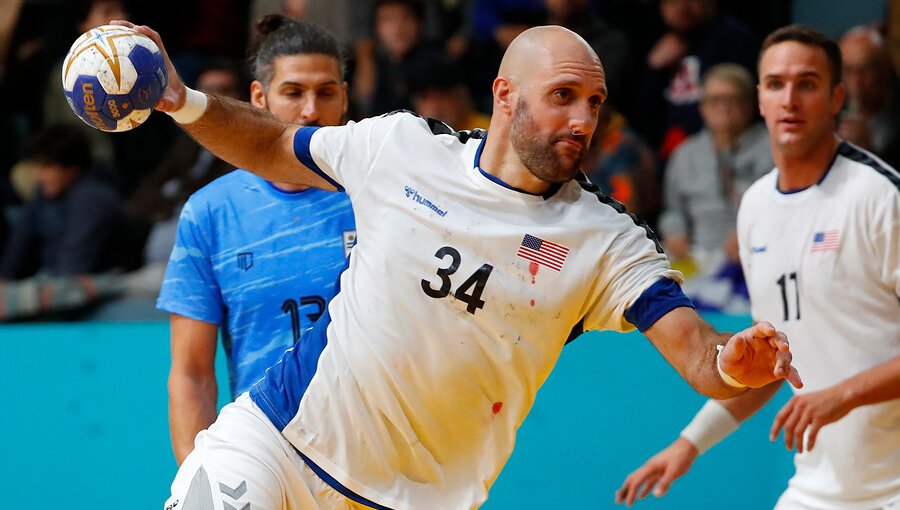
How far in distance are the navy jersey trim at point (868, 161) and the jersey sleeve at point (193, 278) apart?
7.67 feet

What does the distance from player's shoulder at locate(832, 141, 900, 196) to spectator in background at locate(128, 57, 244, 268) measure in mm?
4100

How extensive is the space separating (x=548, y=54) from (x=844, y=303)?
157 cm

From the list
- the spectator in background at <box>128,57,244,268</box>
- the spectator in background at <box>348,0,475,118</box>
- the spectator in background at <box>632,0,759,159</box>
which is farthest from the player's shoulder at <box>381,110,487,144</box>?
the spectator in background at <box>348,0,475,118</box>

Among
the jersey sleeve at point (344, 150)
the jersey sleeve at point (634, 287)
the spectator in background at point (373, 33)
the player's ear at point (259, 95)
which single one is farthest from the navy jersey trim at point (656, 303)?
the spectator in background at point (373, 33)

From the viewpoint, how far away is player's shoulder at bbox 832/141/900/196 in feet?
14.6

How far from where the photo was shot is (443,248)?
3.67m

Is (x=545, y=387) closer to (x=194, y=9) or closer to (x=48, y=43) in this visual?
(x=194, y=9)

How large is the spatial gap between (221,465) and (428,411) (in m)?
0.61

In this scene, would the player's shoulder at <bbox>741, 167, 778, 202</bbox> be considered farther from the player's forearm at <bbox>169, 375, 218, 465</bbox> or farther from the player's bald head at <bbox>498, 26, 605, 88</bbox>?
the player's forearm at <bbox>169, 375, 218, 465</bbox>

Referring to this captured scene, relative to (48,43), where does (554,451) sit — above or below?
below

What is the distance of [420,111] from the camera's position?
788 cm

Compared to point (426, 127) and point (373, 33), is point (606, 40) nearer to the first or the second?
point (373, 33)

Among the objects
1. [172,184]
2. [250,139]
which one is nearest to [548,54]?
[250,139]

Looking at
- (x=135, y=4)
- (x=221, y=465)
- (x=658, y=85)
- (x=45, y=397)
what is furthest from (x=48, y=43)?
(x=221, y=465)
